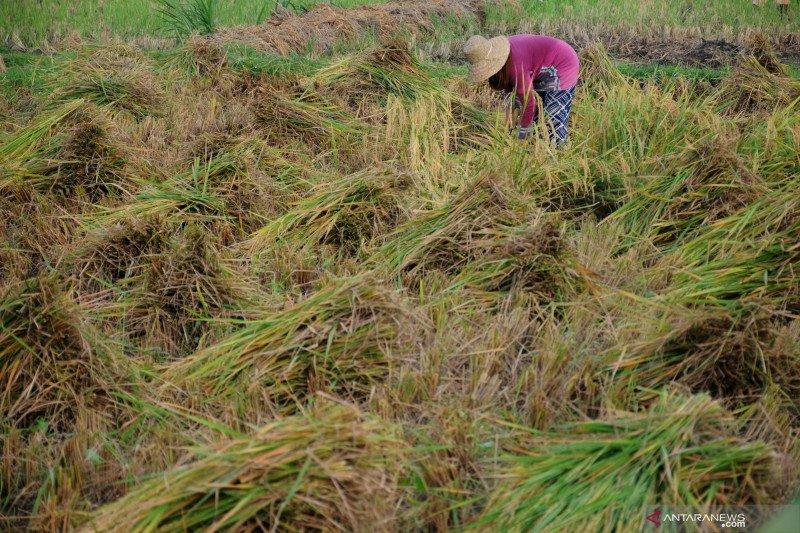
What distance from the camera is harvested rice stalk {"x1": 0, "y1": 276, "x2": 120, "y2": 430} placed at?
2.85 metres

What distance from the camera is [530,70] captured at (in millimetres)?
5105

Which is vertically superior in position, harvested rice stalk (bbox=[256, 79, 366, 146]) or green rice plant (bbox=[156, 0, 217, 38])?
harvested rice stalk (bbox=[256, 79, 366, 146])

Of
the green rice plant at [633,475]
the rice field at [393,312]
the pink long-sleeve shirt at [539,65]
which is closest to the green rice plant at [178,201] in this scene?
the rice field at [393,312]

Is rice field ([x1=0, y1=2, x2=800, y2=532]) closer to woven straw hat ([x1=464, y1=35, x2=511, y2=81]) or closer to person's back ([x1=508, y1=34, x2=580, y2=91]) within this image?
person's back ([x1=508, y1=34, x2=580, y2=91])

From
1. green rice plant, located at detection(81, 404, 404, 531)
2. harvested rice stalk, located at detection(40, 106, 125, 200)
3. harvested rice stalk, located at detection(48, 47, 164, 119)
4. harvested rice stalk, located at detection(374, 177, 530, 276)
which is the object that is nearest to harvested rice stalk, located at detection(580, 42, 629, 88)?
harvested rice stalk, located at detection(374, 177, 530, 276)

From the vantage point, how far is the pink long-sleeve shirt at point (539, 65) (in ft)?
16.6

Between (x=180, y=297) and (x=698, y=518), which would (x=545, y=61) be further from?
(x=698, y=518)

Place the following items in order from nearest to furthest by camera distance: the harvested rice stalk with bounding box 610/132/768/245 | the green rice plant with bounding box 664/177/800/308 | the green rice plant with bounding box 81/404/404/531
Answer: the green rice plant with bounding box 81/404/404/531
the green rice plant with bounding box 664/177/800/308
the harvested rice stalk with bounding box 610/132/768/245

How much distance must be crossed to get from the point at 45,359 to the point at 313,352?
33.7 inches

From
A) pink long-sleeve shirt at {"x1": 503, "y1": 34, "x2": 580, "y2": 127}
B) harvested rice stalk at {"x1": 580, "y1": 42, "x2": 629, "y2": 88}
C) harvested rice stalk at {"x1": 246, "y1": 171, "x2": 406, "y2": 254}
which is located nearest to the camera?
harvested rice stalk at {"x1": 246, "y1": 171, "x2": 406, "y2": 254}

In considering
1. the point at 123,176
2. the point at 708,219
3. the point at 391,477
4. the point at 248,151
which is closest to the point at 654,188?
the point at 708,219

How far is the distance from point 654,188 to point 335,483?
249 cm

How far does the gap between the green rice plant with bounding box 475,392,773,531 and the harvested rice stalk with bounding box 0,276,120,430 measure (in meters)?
1.40

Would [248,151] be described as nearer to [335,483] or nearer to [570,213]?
[570,213]
